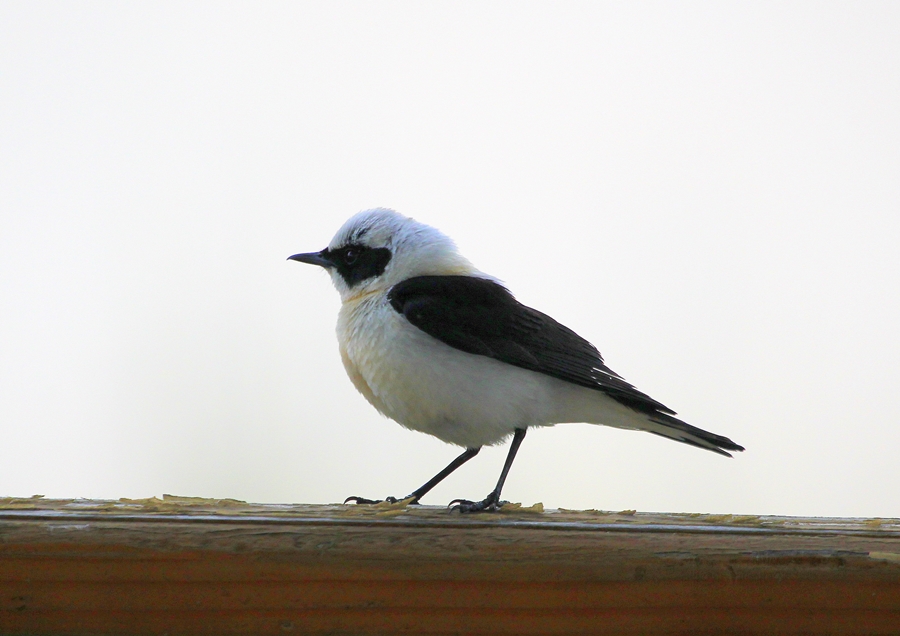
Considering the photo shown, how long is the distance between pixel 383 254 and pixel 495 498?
1.21 m

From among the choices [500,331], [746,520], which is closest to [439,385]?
[500,331]

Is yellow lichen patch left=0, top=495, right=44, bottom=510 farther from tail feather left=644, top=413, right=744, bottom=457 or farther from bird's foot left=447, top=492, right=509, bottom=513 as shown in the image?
tail feather left=644, top=413, right=744, bottom=457

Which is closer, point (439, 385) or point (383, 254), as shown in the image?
point (439, 385)

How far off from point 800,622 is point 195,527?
125cm

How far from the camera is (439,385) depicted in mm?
2965

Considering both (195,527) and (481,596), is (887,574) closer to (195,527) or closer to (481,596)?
(481,596)

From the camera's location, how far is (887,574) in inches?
71.4

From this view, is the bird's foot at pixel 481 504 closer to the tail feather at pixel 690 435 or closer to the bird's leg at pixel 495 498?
the bird's leg at pixel 495 498

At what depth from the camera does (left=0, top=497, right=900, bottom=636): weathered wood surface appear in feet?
5.86

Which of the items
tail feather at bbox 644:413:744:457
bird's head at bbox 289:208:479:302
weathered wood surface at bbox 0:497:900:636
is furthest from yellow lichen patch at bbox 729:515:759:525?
bird's head at bbox 289:208:479:302

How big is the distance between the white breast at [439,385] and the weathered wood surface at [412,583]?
3.65ft

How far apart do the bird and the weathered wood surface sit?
0.88 m

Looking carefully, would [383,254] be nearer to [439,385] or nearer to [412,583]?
[439,385]

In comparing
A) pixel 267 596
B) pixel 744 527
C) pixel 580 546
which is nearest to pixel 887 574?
pixel 744 527
